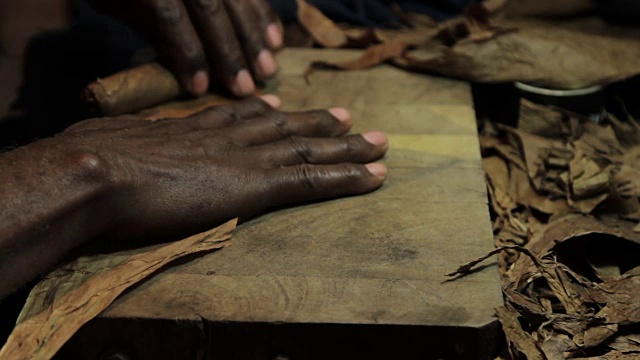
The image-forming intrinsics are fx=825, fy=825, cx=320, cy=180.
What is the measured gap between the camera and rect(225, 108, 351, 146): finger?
4.75 feet

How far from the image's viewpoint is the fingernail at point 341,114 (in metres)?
1.59

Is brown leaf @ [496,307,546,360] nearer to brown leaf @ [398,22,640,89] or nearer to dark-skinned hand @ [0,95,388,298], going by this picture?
dark-skinned hand @ [0,95,388,298]

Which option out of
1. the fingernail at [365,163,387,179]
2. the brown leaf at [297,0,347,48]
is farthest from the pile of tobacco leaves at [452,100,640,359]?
the brown leaf at [297,0,347,48]

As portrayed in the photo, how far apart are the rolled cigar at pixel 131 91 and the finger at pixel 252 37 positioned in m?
0.17

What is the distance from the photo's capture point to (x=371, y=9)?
2.25 m

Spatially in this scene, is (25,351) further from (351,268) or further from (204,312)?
(351,268)

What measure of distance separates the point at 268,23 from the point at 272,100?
249 mm

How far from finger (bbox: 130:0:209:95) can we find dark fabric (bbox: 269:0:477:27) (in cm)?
46

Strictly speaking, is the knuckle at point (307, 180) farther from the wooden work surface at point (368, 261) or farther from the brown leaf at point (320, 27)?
the brown leaf at point (320, 27)

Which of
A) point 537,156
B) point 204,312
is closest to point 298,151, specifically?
point 204,312

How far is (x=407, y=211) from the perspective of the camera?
136 centimetres

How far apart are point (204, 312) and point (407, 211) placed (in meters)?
0.41

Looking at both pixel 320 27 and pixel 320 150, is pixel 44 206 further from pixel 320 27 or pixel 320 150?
pixel 320 27

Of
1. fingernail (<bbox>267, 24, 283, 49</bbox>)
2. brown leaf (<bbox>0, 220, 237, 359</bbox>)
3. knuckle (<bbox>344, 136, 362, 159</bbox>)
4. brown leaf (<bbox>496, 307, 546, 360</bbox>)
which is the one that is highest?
fingernail (<bbox>267, 24, 283, 49</bbox>)
